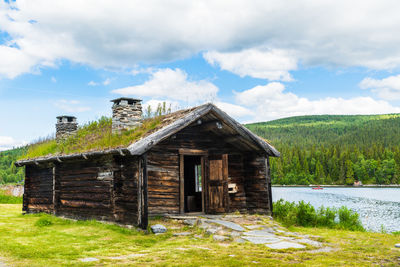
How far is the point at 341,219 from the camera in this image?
14.5 meters

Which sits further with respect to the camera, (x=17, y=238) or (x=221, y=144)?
(x=221, y=144)

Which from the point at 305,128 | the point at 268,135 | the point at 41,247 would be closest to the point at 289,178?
the point at 268,135

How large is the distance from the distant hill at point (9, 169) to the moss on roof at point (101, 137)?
67815mm

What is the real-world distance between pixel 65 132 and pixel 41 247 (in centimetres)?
972

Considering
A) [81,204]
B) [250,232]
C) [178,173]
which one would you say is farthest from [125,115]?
[250,232]

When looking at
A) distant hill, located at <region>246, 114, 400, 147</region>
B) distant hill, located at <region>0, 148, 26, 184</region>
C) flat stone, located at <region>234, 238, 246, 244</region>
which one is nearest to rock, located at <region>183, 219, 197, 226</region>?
flat stone, located at <region>234, 238, 246, 244</region>

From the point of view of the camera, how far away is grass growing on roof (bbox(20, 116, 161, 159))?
12.7 metres

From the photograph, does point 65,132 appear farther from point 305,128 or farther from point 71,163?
point 305,128

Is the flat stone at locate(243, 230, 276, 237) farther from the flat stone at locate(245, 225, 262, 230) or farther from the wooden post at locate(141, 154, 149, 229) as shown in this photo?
the wooden post at locate(141, 154, 149, 229)

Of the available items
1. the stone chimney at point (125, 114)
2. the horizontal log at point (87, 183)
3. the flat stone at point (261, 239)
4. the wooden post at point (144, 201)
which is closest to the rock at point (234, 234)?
the flat stone at point (261, 239)

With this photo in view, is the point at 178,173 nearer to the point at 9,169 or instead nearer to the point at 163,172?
the point at 163,172

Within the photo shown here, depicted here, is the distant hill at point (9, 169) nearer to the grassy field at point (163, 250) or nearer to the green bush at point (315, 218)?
the grassy field at point (163, 250)

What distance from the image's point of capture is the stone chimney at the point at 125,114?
13984 millimetres

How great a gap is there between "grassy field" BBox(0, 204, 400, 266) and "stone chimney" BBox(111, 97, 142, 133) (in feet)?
12.5
